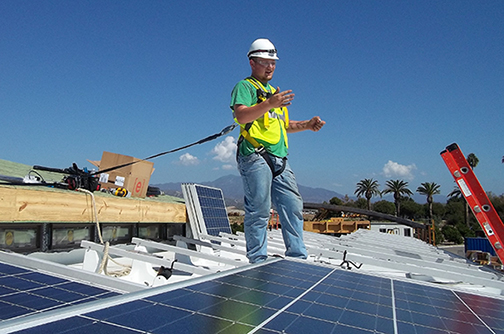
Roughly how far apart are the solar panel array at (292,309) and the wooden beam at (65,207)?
7.87ft

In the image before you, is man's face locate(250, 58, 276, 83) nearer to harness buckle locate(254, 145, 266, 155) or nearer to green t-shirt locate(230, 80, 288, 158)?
green t-shirt locate(230, 80, 288, 158)

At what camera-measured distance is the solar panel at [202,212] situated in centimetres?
698

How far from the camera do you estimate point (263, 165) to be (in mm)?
3945

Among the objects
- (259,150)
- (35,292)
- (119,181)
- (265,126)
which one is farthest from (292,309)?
(119,181)

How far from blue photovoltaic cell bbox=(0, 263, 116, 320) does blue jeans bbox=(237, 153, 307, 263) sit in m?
1.87

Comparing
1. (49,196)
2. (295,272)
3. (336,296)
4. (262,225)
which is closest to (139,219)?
(49,196)

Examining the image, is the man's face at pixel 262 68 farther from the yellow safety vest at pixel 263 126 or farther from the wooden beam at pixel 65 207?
the wooden beam at pixel 65 207

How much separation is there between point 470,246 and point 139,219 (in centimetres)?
1641

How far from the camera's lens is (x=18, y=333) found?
1.17 m

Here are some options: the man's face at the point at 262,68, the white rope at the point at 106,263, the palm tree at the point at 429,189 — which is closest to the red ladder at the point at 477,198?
the man's face at the point at 262,68

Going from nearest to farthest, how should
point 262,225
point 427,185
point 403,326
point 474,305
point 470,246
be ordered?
point 403,326, point 474,305, point 262,225, point 470,246, point 427,185

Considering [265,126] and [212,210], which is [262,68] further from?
[212,210]

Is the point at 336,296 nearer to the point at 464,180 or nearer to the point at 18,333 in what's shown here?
the point at 18,333

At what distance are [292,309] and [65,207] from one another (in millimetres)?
3451
